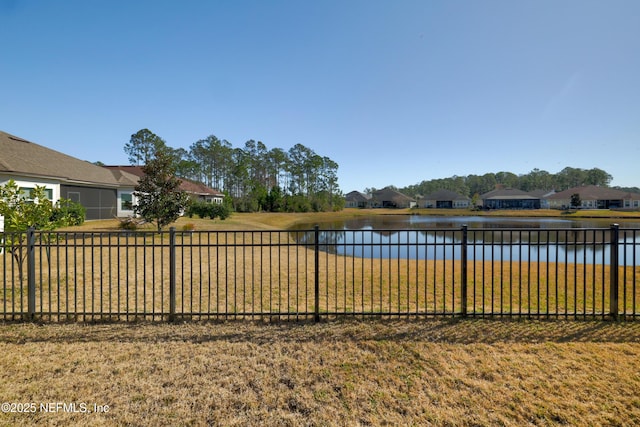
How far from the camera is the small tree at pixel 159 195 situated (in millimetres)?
18047

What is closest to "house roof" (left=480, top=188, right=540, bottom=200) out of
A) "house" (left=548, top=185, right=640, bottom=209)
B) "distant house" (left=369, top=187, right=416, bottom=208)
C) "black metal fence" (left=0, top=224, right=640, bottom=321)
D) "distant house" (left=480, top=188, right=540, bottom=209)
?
"distant house" (left=480, top=188, right=540, bottom=209)

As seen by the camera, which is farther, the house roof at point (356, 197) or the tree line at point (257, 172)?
the house roof at point (356, 197)

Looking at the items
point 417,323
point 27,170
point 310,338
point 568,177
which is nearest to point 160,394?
point 310,338

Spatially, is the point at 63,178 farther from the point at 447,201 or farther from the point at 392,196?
the point at 392,196

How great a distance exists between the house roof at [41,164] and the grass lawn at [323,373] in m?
14.8

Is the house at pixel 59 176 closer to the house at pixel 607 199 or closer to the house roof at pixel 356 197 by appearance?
the house roof at pixel 356 197

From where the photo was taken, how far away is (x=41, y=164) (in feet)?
60.3

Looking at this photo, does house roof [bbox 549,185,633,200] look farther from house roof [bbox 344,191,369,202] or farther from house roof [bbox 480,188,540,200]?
house roof [bbox 344,191,369,202]

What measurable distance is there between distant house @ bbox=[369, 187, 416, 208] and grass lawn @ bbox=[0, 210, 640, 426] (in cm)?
9271

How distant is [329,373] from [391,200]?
3762 inches

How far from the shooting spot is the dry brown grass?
2.99 m

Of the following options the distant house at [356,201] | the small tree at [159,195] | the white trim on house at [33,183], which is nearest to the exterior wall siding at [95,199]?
the white trim on house at [33,183]

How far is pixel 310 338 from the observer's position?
4.59 meters

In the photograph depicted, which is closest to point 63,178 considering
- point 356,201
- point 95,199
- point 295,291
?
point 95,199
